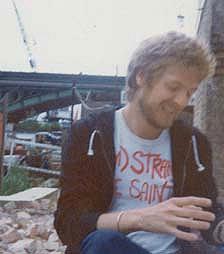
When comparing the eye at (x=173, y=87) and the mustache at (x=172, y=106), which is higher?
the eye at (x=173, y=87)

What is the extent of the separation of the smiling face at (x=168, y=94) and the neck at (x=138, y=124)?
40 mm

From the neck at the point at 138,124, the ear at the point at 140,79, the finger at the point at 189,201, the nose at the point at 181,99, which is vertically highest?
the ear at the point at 140,79

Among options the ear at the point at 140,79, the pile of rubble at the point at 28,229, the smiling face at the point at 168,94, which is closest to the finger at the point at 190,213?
the smiling face at the point at 168,94

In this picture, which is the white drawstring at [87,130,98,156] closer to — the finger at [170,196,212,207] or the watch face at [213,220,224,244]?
the finger at [170,196,212,207]

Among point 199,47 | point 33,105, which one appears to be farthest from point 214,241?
point 33,105

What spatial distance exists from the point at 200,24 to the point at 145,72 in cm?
199

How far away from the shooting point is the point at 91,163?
62.5 inches

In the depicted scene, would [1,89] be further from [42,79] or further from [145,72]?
[145,72]

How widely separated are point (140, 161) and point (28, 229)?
3490 millimetres

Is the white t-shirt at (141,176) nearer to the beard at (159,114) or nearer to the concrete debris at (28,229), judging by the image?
the beard at (159,114)

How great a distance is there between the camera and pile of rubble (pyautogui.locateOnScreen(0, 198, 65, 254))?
4066mm

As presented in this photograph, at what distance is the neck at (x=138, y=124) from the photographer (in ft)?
5.38

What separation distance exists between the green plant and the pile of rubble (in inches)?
43.6

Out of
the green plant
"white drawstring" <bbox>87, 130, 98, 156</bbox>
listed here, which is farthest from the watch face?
the green plant
